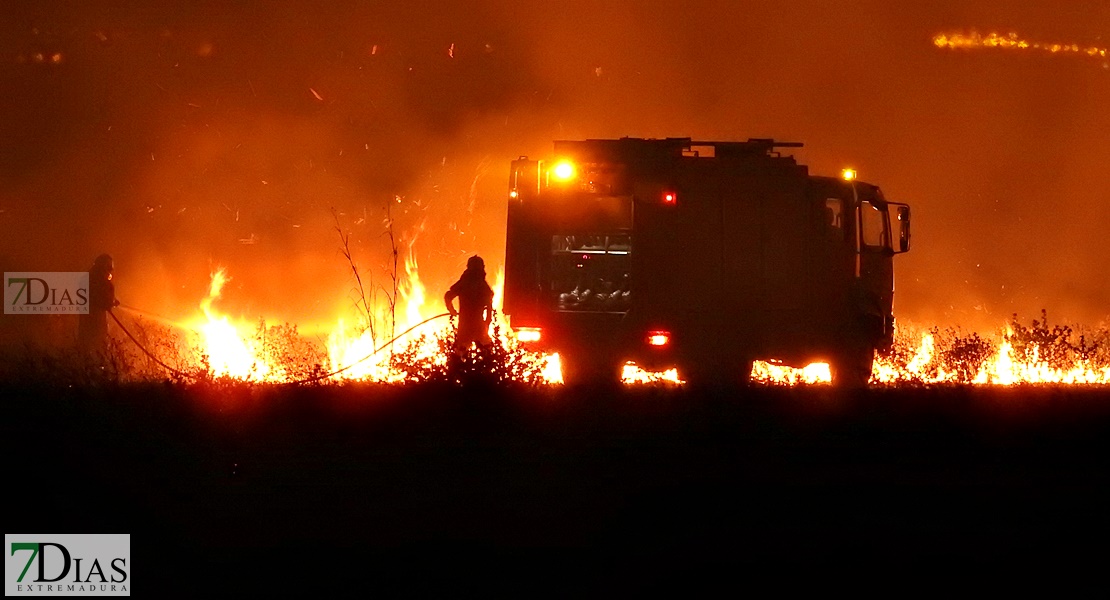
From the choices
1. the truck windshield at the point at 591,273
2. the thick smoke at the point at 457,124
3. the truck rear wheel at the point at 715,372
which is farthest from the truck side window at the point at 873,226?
the thick smoke at the point at 457,124

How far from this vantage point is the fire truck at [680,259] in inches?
568

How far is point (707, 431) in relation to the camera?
35.9 feet

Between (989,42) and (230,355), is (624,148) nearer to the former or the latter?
(230,355)

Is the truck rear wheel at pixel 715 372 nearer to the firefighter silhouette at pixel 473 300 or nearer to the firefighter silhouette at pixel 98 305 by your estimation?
the firefighter silhouette at pixel 473 300

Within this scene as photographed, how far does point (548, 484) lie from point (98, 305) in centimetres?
989

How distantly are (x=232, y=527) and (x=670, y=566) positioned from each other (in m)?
2.30

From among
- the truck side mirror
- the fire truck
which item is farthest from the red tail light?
the truck side mirror

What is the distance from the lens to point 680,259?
14.5 m

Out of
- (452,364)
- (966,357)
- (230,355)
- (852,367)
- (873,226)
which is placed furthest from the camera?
(230,355)

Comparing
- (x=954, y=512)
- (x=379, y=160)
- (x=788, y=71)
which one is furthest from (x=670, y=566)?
(x=788, y=71)

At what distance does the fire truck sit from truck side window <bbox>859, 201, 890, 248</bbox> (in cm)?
21

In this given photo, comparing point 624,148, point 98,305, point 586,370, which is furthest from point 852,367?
point 98,305

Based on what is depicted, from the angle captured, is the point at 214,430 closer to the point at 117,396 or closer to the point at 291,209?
the point at 117,396

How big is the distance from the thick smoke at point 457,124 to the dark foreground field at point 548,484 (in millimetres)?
15635
